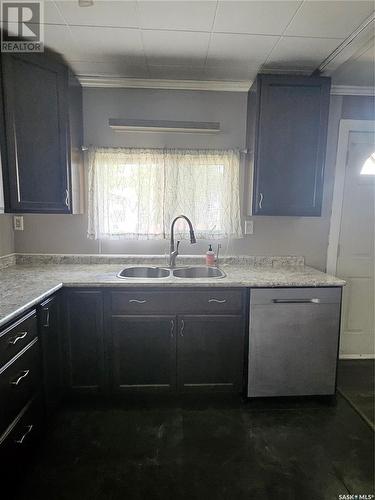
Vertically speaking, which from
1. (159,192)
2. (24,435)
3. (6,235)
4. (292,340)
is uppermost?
(159,192)

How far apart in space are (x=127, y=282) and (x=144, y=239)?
66 centimetres

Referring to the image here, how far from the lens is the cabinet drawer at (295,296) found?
1.97 metres

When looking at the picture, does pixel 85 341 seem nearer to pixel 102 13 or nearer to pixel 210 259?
pixel 210 259

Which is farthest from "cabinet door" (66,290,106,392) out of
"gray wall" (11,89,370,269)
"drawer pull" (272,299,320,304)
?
"drawer pull" (272,299,320,304)

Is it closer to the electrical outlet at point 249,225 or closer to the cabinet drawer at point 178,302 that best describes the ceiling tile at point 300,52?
the electrical outlet at point 249,225

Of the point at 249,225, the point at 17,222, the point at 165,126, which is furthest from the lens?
the point at 249,225

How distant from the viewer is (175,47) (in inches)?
74.1

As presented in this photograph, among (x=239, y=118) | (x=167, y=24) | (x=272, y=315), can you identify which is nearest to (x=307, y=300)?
(x=272, y=315)

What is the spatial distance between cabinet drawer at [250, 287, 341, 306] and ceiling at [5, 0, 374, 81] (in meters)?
1.62

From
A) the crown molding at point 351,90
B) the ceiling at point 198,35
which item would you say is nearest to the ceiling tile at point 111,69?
the ceiling at point 198,35

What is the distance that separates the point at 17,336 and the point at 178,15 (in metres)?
1.90

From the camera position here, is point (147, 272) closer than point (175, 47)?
No

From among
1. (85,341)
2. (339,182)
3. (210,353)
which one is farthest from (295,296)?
(85,341)

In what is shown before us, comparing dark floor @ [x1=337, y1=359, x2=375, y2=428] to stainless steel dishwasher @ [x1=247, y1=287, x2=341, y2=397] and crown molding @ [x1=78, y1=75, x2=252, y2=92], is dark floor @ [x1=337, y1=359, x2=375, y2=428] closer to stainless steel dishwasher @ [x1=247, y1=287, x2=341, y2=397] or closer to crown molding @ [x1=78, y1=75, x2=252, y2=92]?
stainless steel dishwasher @ [x1=247, y1=287, x2=341, y2=397]
